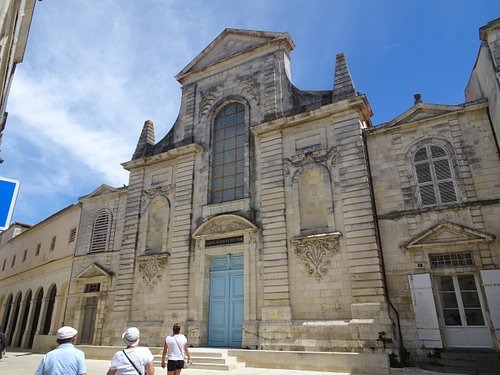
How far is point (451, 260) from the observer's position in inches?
Answer: 387

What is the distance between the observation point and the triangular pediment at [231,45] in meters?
14.9

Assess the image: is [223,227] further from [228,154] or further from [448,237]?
[448,237]

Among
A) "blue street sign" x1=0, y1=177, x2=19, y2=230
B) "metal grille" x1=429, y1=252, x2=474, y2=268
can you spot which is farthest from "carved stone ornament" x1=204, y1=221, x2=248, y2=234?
"blue street sign" x1=0, y1=177, x2=19, y2=230

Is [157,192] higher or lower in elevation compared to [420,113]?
lower

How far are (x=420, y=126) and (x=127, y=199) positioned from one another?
11.7 m

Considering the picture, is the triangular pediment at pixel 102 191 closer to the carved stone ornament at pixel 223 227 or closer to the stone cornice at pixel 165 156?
the stone cornice at pixel 165 156

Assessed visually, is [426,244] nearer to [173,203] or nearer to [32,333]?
[173,203]

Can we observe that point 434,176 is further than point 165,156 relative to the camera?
No

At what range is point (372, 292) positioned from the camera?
10.0m

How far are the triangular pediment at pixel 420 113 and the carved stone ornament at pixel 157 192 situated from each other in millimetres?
8457

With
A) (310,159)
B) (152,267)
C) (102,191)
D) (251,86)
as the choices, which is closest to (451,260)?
(310,159)

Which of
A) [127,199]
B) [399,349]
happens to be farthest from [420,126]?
[127,199]

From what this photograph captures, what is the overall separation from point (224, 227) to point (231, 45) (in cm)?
818

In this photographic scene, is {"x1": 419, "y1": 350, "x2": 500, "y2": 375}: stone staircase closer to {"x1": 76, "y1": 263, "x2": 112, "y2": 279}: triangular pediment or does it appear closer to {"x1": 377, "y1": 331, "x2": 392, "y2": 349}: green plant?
{"x1": 377, "y1": 331, "x2": 392, "y2": 349}: green plant
